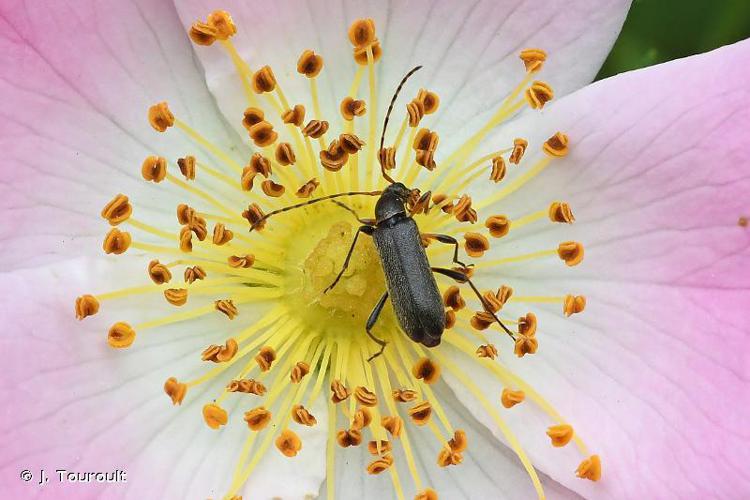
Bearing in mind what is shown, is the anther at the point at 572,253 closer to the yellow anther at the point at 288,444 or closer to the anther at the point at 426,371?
the anther at the point at 426,371

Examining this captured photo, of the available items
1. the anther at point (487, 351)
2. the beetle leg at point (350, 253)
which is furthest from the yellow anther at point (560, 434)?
the beetle leg at point (350, 253)

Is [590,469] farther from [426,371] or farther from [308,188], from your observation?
[308,188]

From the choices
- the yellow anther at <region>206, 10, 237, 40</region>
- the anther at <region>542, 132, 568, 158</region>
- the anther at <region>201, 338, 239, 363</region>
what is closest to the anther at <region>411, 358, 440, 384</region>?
the anther at <region>201, 338, 239, 363</region>

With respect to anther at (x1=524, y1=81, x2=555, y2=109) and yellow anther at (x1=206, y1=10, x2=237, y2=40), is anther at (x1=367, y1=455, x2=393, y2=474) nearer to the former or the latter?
anther at (x1=524, y1=81, x2=555, y2=109)

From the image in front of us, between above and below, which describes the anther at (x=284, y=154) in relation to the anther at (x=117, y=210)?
above

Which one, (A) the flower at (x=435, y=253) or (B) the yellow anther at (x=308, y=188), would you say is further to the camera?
(B) the yellow anther at (x=308, y=188)

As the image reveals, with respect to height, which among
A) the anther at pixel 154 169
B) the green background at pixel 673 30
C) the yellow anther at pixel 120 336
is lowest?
the yellow anther at pixel 120 336
